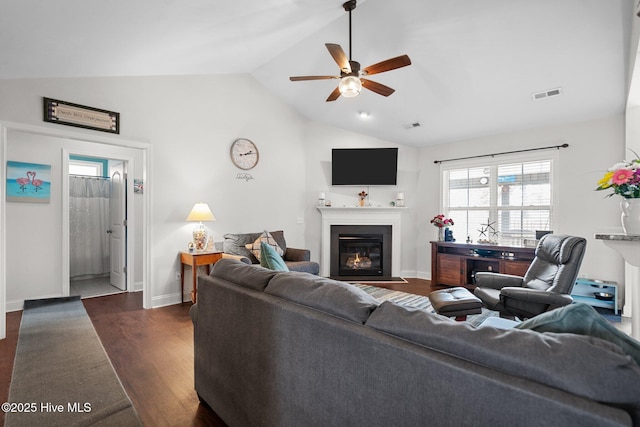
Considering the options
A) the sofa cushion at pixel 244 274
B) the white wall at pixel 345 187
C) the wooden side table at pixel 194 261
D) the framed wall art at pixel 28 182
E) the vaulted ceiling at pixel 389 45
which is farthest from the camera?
the white wall at pixel 345 187

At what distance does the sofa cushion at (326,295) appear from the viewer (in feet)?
3.81

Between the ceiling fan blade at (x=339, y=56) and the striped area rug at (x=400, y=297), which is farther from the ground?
the ceiling fan blade at (x=339, y=56)

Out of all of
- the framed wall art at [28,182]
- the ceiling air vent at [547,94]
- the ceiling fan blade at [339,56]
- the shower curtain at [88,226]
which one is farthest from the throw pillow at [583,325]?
the shower curtain at [88,226]

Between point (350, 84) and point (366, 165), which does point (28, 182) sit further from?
point (366, 165)

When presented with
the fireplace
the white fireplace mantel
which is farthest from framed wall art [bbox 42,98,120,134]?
the fireplace

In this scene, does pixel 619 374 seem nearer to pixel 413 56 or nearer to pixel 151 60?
pixel 413 56

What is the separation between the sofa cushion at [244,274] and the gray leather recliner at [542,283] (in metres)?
2.14

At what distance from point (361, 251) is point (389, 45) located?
11.4ft

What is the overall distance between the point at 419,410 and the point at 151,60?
3934mm

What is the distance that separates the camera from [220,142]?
4.58 meters

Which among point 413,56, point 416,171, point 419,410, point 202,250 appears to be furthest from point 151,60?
point 416,171

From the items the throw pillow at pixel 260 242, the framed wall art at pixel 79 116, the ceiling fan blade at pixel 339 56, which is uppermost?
the ceiling fan blade at pixel 339 56

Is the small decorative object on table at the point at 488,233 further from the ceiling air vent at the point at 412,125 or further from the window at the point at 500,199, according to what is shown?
the ceiling air vent at the point at 412,125

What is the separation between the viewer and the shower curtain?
17.7 ft
